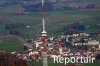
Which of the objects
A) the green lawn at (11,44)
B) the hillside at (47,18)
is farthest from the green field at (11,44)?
the hillside at (47,18)

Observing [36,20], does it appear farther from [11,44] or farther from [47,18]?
[11,44]

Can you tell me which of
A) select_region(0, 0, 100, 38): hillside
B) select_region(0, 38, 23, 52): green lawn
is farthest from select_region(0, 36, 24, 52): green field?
select_region(0, 0, 100, 38): hillside

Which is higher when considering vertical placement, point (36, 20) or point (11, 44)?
point (11, 44)

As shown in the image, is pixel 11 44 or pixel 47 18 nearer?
pixel 11 44

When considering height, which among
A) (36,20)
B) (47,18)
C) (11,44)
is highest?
(11,44)

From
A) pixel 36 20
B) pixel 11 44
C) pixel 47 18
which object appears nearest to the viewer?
pixel 11 44

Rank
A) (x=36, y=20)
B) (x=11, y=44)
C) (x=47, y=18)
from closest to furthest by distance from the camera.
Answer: (x=11, y=44) < (x=36, y=20) < (x=47, y=18)

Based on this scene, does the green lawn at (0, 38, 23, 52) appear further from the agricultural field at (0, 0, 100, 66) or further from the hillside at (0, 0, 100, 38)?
the hillside at (0, 0, 100, 38)

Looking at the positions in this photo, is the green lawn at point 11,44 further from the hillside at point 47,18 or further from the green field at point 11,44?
the hillside at point 47,18

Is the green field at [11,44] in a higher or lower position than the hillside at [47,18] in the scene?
higher

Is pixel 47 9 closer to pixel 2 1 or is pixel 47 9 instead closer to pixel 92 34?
pixel 2 1

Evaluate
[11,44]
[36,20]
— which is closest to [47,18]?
[36,20]
